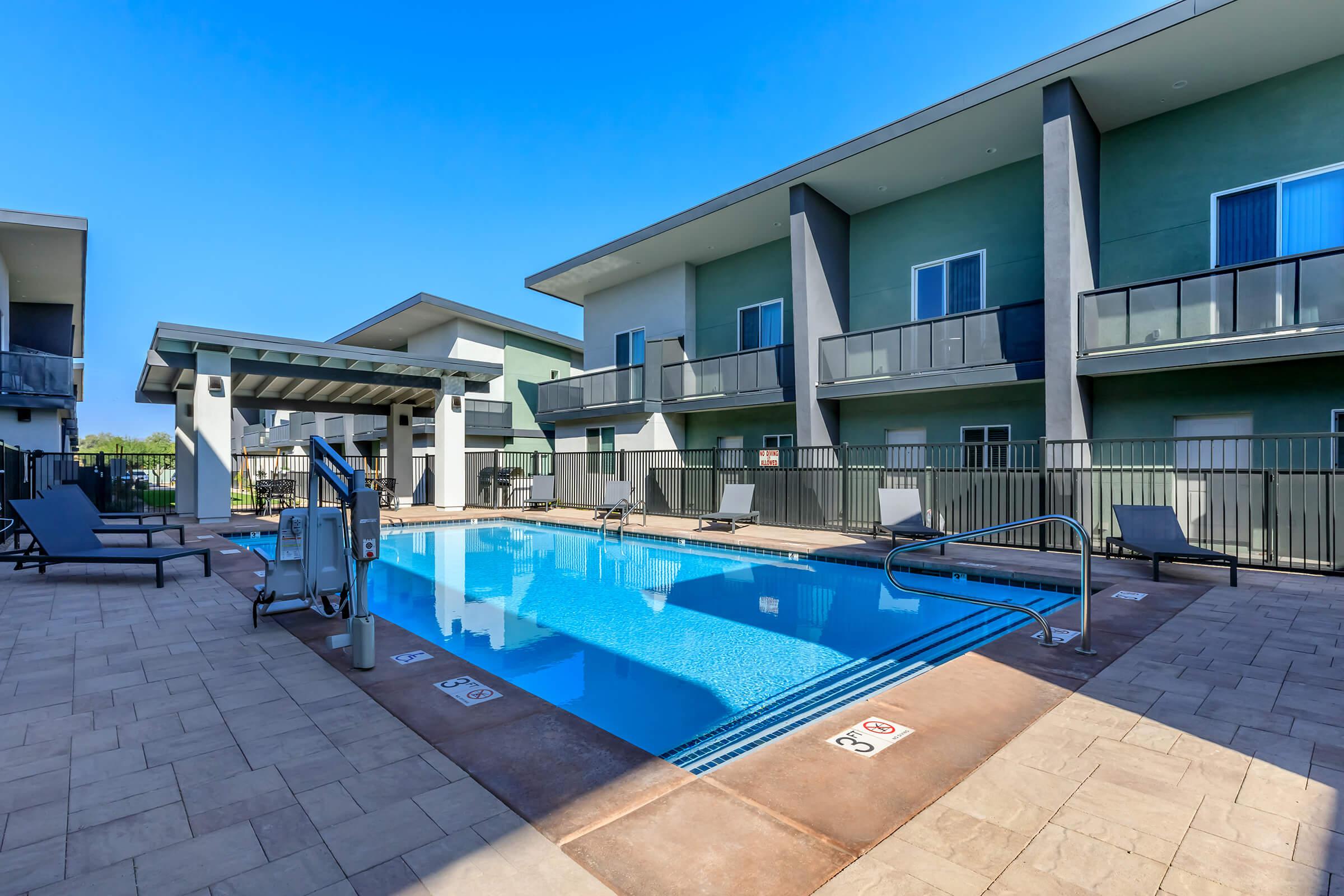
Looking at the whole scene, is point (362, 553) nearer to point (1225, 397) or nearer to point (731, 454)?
point (1225, 397)

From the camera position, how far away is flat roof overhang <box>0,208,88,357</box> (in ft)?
46.6

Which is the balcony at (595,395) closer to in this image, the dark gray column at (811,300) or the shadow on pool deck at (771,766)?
the dark gray column at (811,300)

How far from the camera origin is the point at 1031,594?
7410 millimetres

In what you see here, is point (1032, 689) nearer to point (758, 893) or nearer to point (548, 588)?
point (758, 893)

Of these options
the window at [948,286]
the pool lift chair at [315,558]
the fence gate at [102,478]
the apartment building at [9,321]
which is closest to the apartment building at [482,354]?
the fence gate at [102,478]

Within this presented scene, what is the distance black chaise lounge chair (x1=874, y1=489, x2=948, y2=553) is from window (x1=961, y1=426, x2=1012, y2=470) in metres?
2.44

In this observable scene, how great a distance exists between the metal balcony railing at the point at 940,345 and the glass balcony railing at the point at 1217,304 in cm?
92

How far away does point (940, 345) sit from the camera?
41.2ft

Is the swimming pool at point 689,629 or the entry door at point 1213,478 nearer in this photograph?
the swimming pool at point 689,629

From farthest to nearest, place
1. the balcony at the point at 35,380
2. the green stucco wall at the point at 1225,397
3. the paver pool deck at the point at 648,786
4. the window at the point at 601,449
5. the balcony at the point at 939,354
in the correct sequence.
Answer: the window at the point at 601,449 → the balcony at the point at 35,380 → the balcony at the point at 939,354 → the green stucco wall at the point at 1225,397 → the paver pool deck at the point at 648,786

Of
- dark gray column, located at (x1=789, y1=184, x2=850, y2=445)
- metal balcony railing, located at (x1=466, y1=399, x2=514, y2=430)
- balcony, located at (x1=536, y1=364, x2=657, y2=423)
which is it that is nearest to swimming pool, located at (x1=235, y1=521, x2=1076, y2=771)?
dark gray column, located at (x1=789, y1=184, x2=850, y2=445)

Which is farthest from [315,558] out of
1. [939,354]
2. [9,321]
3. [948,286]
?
[9,321]

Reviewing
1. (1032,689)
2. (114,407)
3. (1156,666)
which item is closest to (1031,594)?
(1156,666)

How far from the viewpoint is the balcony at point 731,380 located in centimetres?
1527
